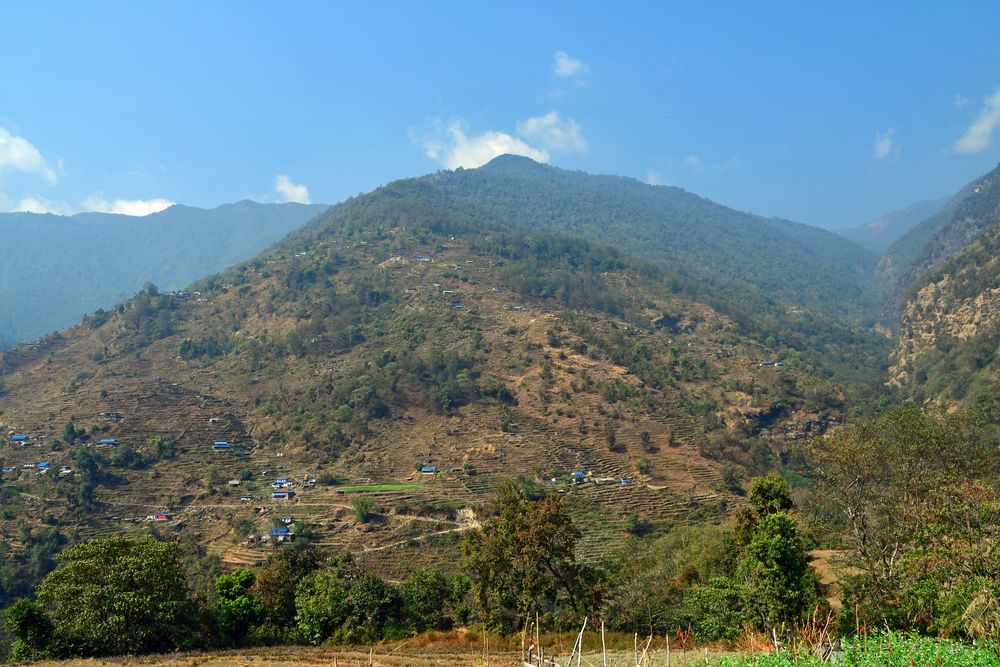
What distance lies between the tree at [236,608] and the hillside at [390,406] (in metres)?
15.7

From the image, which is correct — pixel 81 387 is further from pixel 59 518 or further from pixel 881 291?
pixel 881 291

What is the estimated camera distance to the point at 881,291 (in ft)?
583

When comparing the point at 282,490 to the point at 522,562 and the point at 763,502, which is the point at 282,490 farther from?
the point at 763,502

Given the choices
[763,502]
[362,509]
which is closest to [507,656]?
[763,502]

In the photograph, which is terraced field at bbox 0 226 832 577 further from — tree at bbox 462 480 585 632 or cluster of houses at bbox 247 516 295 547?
tree at bbox 462 480 585 632

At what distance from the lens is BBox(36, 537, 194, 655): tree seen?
2053cm

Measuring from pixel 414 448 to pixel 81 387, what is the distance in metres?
37.4

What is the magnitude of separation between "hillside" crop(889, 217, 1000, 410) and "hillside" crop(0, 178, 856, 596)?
11755mm

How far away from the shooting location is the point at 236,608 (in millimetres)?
23344

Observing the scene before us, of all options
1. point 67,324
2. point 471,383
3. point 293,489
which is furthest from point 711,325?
point 67,324

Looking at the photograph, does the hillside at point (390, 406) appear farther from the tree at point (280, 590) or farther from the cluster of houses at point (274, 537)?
the tree at point (280, 590)

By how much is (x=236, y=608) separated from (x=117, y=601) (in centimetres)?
420

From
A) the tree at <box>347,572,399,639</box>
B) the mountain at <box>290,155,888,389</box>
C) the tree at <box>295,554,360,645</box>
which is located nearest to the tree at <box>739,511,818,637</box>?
the tree at <box>347,572,399,639</box>

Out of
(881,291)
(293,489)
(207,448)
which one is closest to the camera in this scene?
(293,489)
